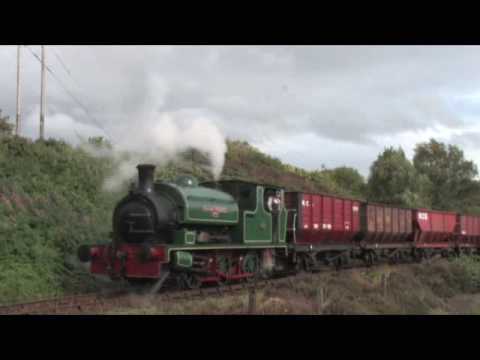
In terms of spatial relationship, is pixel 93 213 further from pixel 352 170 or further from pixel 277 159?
pixel 352 170

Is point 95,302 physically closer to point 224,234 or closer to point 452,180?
point 224,234

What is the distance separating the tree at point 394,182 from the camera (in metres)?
44.5

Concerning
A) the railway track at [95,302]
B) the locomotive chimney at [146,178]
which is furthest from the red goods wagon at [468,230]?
the locomotive chimney at [146,178]

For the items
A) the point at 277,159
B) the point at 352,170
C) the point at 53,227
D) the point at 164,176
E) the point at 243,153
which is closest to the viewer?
the point at 53,227

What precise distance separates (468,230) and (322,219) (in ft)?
58.0

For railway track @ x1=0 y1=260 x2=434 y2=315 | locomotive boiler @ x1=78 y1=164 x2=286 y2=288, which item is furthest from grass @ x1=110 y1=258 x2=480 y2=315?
locomotive boiler @ x1=78 y1=164 x2=286 y2=288

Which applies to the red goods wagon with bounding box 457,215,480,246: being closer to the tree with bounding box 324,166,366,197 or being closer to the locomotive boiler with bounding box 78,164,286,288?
the tree with bounding box 324,166,366,197

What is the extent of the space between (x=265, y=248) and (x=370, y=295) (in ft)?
11.0

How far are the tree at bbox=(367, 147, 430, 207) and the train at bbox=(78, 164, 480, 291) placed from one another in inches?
936

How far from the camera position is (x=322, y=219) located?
60.3ft

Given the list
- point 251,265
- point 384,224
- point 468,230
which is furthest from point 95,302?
point 468,230

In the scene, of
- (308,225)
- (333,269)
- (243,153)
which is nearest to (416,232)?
(333,269)

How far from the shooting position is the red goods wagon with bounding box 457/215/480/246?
99.7 feet

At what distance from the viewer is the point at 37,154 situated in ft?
63.5
